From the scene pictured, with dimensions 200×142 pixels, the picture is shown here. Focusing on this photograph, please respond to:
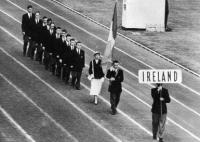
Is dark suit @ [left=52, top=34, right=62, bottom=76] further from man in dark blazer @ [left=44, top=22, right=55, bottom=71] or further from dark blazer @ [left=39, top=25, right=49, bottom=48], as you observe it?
dark blazer @ [left=39, top=25, right=49, bottom=48]

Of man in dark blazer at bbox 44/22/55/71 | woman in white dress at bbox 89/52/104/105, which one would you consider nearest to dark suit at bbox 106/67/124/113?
woman in white dress at bbox 89/52/104/105

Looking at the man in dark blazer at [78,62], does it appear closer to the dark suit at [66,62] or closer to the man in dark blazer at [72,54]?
the man in dark blazer at [72,54]

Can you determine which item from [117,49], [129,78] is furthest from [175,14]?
[129,78]

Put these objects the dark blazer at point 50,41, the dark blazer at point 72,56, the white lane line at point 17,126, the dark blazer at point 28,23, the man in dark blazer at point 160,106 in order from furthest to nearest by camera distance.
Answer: the dark blazer at point 28,23, the dark blazer at point 50,41, the dark blazer at point 72,56, the man in dark blazer at point 160,106, the white lane line at point 17,126

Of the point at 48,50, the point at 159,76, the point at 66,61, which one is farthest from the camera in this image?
the point at 48,50

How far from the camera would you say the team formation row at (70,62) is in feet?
68.0

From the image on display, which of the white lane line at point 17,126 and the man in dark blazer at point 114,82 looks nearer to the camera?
the white lane line at point 17,126

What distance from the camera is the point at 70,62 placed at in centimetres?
2555

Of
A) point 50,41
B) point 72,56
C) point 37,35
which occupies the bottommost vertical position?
point 37,35

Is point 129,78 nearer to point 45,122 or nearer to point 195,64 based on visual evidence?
point 195,64

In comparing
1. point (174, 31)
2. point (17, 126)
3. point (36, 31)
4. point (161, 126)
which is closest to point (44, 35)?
point (36, 31)

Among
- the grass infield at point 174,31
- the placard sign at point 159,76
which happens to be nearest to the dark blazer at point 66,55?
the placard sign at point 159,76

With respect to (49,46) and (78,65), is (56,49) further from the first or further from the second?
(78,65)

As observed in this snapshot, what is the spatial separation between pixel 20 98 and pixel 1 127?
3002mm
